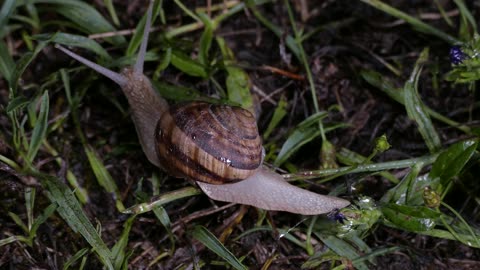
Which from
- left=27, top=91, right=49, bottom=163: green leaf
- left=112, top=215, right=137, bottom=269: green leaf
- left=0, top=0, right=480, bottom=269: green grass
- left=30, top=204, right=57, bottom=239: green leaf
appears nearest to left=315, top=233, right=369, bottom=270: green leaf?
left=0, top=0, right=480, bottom=269: green grass

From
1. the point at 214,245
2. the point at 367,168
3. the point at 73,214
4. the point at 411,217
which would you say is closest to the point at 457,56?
the point at 367,168

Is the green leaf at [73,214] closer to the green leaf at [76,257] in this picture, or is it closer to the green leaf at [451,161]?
the green leaf at [76,257]

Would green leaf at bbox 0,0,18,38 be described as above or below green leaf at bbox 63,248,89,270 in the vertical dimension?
above

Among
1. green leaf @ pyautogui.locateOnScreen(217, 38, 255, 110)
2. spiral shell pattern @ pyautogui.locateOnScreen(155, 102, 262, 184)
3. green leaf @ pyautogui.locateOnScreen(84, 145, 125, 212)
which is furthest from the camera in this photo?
green leaf @ pyautogui.locateOnScreen(217, 38, 255, 110)

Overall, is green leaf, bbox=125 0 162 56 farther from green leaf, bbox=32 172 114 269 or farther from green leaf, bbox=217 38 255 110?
green leaf, bbox=32 172 114 269

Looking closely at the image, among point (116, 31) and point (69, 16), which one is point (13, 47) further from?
point (116, 31)

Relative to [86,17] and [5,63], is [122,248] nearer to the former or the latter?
[5,63]

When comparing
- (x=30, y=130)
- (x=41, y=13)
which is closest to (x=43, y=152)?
(x=30, y=130)
